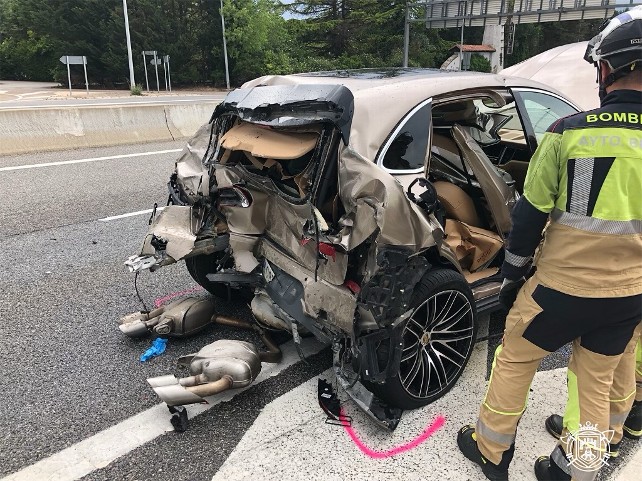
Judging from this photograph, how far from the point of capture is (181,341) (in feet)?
11.1

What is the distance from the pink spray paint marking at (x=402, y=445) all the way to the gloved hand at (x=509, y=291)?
30.8 inches

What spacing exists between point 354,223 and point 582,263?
957 millimetres

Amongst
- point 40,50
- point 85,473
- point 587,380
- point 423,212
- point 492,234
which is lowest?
point 85,473

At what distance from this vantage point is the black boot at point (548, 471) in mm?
2208

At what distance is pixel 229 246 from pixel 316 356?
0.89 metres

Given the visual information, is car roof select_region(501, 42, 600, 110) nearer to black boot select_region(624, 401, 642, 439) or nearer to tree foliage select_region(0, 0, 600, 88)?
black boot select_region(624, 401, 642, 439)

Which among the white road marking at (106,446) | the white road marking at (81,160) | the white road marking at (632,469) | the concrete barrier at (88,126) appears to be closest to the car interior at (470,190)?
the white road marking at (632,469)

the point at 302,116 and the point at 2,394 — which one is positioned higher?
the point at 302,116

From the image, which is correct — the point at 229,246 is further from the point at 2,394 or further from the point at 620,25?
the point at 620,25

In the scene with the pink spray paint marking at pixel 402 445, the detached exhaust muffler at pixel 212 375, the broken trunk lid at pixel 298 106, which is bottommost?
the pink spray paint marking at pixel 402 445

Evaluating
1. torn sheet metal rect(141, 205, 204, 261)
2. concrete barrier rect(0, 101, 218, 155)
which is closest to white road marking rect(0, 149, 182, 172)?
concrete barrier rect(0, 101, 218, 155)

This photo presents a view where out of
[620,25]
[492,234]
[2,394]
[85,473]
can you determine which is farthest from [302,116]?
[2,394]

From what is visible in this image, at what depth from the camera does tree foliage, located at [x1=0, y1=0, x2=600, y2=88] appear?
36750 millimetres

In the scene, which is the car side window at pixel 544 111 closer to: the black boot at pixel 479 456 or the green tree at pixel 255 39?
the black boot at pixel 479 456
